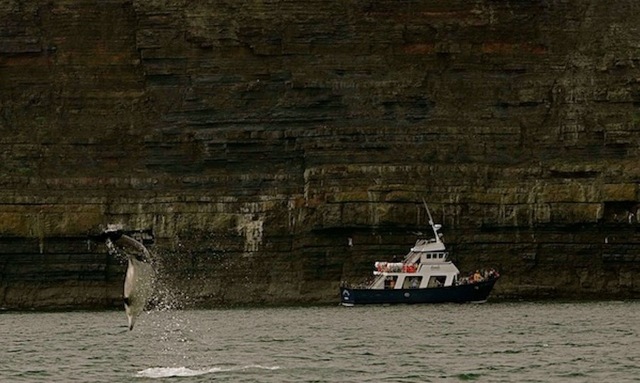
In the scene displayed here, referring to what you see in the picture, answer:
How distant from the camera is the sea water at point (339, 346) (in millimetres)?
57938

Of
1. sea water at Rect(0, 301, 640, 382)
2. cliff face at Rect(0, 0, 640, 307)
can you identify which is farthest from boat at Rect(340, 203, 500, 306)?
sea water at Rect(0, 301, 640, 382)

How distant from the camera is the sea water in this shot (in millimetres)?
57938

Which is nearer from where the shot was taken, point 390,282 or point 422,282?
point 422,282

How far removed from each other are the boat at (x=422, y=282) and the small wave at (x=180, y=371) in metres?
41.1

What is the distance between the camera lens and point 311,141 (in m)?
108

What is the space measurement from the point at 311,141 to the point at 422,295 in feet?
34.7

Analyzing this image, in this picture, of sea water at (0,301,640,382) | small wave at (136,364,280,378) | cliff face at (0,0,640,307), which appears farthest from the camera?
cliff face at (0,0,640,307)

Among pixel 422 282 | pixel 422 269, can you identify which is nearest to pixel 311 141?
pixel 422 269

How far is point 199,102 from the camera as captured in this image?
10962 centimetres

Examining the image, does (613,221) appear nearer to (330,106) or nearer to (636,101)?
(636,101)

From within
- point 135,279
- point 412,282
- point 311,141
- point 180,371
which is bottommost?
point 180,371

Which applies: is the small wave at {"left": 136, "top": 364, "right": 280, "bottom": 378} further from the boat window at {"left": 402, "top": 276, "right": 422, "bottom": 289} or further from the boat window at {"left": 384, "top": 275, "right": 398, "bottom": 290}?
the boat window at {"left": 402, "top": 276, "right": 422, "bottom": 289}

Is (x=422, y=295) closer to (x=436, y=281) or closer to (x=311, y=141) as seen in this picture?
(x=436, y=281)

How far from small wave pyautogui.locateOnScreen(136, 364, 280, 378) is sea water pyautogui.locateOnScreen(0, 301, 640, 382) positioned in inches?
1.1
